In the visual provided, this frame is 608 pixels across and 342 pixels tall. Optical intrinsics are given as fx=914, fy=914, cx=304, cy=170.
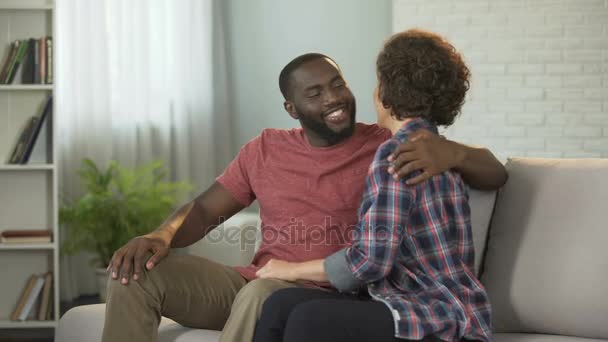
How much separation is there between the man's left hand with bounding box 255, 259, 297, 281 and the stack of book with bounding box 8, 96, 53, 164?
2.24 meters

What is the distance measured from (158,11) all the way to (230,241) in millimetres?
2122

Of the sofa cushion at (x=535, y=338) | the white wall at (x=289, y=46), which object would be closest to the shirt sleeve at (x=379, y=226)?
the sofa cushion at (x=535, y=338)

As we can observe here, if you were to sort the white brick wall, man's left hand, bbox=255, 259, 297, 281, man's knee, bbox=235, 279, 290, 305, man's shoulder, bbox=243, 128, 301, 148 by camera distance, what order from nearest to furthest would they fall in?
man's knee, bbox=235, 279, 290, 305
man's left hand, bbox=255, 259, 297, 281
man's shoulder, bbox=243, 128, 301, 148
the white brick wall

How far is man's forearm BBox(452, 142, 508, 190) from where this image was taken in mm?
2086

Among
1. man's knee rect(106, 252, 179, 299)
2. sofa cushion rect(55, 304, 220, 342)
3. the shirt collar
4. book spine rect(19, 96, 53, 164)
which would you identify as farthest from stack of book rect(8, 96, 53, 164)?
the shirt collar

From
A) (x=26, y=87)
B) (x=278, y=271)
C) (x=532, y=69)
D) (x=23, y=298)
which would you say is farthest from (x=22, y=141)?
(x=532, y=69)

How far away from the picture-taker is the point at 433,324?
181cm

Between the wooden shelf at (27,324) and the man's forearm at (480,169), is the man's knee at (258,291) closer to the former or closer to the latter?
the man's forearm at (480,169)

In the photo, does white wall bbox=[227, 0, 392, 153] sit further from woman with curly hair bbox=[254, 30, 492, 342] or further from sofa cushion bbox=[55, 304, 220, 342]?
woman with curly hair bbox=[254, 30, 492, 342]

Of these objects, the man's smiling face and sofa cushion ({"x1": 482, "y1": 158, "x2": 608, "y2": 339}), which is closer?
sofa cushion ({"x1": 482, "y1": 158, "x2": 608, "y2": 339})

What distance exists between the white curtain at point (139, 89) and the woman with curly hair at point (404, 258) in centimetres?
358

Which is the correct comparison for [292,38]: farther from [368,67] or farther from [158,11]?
[158,11]

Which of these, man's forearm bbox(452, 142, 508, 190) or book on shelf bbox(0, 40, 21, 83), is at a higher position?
book on shelf bbox(0, 40, 21, 83)

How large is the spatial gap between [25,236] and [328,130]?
2.23 metres
